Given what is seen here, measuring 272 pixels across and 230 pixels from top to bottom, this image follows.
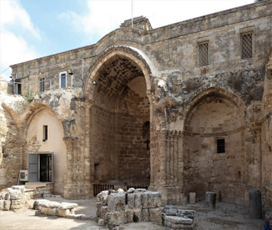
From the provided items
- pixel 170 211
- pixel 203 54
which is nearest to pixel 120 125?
pixel 203 54

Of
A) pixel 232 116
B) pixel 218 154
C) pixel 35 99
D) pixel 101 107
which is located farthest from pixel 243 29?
pixel 35 99

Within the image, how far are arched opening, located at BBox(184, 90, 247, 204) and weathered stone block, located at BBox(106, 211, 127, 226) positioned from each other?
4839 mm

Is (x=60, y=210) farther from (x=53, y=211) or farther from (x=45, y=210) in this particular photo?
(x=45, y=210)

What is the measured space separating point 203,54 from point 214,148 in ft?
14.5

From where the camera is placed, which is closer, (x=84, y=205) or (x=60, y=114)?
(x=84, y=205)

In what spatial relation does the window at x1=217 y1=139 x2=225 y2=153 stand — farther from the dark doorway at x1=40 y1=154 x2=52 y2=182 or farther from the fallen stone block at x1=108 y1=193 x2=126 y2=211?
the dark doorway at x1=40 y1=154 x2=52 y2=182

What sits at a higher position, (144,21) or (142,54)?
(144,21)

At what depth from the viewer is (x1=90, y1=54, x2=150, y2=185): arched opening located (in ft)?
49.6

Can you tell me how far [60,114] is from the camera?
48.1 feet

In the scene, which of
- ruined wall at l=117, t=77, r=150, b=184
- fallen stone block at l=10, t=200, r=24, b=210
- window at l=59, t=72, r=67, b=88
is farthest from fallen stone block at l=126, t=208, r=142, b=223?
window at l=59, t=72, r=67, b=88

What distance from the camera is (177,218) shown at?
778 cm

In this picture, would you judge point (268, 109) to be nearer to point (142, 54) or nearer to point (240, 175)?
point (240, 175)

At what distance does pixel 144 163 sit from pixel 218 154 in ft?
19.0

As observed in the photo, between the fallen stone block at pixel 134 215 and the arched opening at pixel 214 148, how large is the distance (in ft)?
14.6
